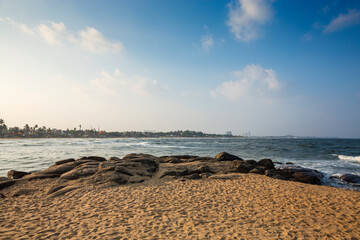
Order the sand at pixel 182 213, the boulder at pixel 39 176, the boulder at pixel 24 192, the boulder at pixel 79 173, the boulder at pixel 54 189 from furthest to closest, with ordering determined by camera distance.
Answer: the boulder at pixel 39 176 < the boulder at pixel 79 173 < the boulder at pixel 54 189 < the boulder at pixel 24 192 < the sand at pixel 182 213

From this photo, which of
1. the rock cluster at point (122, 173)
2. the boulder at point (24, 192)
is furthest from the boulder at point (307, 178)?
the boulder at point (24, 192)

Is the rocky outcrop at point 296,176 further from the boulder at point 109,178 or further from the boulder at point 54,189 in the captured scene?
the boulder at point 54,189

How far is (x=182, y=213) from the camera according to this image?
23.6 ft

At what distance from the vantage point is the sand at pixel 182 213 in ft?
18.9

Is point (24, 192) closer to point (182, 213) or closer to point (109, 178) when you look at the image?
point (109, 178)

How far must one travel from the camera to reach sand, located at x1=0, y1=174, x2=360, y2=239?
5.75 meters

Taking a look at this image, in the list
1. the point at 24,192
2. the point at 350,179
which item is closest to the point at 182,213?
the point at 24,192

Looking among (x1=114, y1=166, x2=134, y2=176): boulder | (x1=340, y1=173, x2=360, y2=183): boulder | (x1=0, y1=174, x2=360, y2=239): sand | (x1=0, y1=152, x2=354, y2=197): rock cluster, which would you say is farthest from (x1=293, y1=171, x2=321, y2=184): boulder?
(x1=114, y1=166, x2=134, y2=176): boulder

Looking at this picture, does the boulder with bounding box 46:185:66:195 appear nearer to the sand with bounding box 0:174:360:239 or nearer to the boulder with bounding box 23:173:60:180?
the sand with bounding box 0:174:360:239

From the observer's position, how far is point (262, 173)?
51.2 feet

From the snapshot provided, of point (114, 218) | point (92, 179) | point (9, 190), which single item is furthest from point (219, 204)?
point (9, 190)

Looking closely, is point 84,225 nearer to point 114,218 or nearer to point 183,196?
point 114,218

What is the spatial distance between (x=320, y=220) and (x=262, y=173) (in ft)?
29.7

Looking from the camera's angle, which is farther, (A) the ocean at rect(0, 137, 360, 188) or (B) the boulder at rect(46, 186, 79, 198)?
(A) the ocean at rect(0, 137, 360, 188)
